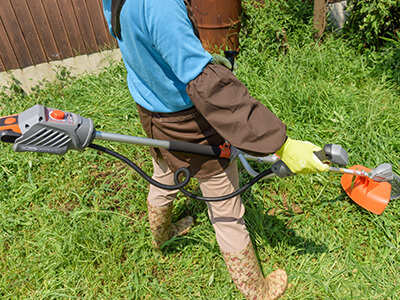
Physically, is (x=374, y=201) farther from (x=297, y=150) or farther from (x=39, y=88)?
(x=39, y=88)

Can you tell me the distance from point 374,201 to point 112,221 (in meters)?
1.85

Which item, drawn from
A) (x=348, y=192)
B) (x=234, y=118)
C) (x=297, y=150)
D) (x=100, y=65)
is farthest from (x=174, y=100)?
(x=100, y=65)

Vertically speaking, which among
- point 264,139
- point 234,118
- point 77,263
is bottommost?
point 77,263

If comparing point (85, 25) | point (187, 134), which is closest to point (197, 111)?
point (187, 134)

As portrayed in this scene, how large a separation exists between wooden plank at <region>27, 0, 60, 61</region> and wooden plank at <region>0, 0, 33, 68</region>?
0.19m

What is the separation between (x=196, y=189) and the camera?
108 inches

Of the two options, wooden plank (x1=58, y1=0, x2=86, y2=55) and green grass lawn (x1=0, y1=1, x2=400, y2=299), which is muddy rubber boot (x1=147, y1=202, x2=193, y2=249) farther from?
wooden plank (x1=58, y1=0, x2=86, y2=55)

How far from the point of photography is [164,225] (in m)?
2.25

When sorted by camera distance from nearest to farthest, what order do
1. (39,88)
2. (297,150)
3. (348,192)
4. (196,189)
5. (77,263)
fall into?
1. (297,150)
2. (77,263)
3. (348,192)
4. (196,189)
5. (39,88)

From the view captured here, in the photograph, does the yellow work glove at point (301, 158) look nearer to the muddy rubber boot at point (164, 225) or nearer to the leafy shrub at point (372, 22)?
the muddy rubber boot at point (164, 225)

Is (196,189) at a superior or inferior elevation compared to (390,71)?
inferior

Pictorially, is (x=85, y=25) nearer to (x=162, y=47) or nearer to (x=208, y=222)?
(x=208, y=222)

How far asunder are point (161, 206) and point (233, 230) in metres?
0.52

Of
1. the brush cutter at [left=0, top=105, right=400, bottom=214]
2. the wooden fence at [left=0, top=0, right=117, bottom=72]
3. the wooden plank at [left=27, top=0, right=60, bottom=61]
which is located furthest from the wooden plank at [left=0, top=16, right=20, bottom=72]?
the brush cutter at [left=0, top=105, right=400, bottom=214]
